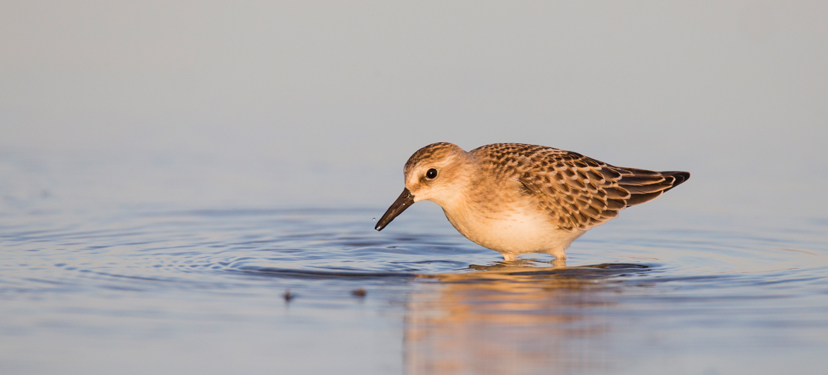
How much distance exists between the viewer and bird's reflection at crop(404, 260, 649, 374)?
5.84 metres

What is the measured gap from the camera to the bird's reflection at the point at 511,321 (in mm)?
5836

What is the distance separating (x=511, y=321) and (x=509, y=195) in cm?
266

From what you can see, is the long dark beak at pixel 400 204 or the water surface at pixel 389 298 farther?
the long dark beak at pixel 400 204

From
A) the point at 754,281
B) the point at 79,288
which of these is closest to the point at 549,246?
the point at 754,281

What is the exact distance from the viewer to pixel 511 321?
6785mm

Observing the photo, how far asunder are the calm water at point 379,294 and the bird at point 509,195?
35 cm

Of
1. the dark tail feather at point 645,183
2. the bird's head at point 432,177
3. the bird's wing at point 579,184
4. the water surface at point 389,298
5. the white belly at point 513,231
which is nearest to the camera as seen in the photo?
the water surface at point 389,298

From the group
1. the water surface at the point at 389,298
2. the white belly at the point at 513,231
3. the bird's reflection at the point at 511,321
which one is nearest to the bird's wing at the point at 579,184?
the white belly at the point at 513,231

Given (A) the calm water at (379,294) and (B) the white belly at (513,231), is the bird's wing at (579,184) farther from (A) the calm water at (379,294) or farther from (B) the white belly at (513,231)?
(A) the calm water at (379,294)

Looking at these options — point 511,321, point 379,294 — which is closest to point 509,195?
point 379,294

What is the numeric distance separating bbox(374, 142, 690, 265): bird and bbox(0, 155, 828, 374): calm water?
0.35 m

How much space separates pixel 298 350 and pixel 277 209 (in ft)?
20.0

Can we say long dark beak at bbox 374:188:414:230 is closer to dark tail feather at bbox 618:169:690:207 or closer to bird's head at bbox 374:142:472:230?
bird's head at bbox 374:142:472:230

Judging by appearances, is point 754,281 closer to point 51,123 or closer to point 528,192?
point 528,192
